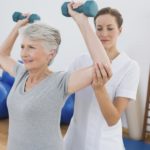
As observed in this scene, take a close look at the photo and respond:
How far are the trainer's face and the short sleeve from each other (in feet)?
0.50

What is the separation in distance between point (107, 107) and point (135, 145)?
2.17 m

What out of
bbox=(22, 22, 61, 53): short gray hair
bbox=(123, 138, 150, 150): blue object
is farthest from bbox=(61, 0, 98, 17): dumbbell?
bbox=(123, 138, 150, 150): blue object

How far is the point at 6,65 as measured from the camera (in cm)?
160

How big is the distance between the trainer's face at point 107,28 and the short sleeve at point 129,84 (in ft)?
0.50

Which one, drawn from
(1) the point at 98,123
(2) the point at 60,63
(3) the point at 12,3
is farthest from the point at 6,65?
(3) the point at 12,3

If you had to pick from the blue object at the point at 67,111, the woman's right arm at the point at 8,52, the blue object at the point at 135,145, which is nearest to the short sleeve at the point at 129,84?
the woman's right arm at the point at 8,52

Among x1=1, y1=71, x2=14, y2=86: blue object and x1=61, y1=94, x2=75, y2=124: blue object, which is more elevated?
x1=1, y1=71, x2=14, y2=86: blue object

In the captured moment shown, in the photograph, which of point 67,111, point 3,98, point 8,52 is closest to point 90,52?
point 8,52

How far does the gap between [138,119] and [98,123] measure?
7.10 feet

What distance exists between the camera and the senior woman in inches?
49.8

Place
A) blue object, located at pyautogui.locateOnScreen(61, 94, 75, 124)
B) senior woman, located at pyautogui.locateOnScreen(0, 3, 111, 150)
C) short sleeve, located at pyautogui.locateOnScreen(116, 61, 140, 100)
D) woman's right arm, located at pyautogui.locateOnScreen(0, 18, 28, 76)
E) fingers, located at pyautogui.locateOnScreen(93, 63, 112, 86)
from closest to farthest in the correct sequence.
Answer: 1. fingers, located at pyautogui.locateOnScreen(93, 63, 112, 86)
2. senior woman, located at pyautogui.locateOnScreen(0, 3, 111, 150)
3. short sleeve, located at pyautogui.locateOnScreen(116, 61, 140, 100)
4. woman's right arm, located at pyautogui.locateOnScreen(0, 18, 28, 76)
5. blue object, located at pyautogui.locateOnScreen(61, 94, 75, 124)

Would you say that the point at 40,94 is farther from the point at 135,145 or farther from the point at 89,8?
the point at 135,145

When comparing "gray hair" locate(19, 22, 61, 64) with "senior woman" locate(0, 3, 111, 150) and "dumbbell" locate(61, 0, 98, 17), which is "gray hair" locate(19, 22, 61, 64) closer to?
"senior woman" locate(0, 3, 111, 150)

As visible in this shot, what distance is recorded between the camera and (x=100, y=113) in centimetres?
143
